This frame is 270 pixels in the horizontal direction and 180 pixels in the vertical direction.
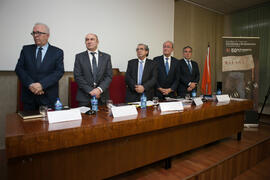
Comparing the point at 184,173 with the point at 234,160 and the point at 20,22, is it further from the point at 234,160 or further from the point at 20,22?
the point at 20,22

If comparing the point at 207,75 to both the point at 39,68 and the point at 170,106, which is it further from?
the point at 39,68

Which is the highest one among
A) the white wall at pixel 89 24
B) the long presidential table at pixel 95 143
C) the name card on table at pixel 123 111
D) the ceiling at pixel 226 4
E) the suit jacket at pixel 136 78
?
the ceiling at pixel 226 4

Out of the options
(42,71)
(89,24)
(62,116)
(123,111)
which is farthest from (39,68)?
(89,24)

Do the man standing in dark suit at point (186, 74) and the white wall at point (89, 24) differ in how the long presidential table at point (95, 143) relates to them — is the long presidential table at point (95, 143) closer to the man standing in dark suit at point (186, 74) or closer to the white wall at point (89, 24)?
the man standing in dark suit at point (186, 74)

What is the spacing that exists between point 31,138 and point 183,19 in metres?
4.58

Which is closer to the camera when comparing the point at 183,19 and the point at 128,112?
the point at 128,112

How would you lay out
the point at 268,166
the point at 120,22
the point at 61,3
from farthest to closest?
the point at 120,22 → the point at 61,3 → the point at 268,166

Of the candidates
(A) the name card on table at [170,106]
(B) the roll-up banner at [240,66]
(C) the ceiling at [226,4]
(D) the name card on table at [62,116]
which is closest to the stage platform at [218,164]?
(A) the name card on table at [170,106]

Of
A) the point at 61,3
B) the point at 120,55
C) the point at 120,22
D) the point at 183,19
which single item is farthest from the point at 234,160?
the point at 183,19

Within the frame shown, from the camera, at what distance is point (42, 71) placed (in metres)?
2.00

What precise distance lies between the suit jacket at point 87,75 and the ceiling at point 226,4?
3650mm

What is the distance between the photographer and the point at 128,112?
5.30ft

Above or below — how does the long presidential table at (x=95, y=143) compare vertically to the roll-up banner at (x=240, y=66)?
below

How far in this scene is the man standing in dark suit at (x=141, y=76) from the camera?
8.45 feet
